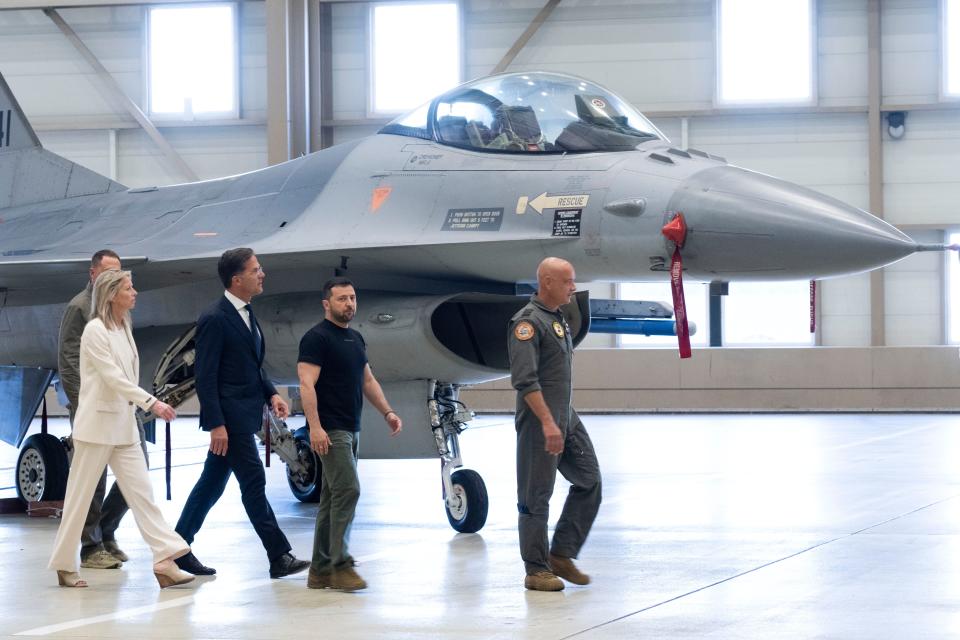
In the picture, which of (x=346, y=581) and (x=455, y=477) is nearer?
(x=346, y=581)

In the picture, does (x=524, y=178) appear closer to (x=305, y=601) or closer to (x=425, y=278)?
(x=425, y=278)

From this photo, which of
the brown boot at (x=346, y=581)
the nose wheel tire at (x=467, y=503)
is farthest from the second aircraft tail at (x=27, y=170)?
the brown boot at (x=346, y=581)

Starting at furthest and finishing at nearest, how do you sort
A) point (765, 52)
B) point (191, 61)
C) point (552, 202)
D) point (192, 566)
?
point (191, 61) < point (765, 52) < point (552, 202) < point (192, 566)

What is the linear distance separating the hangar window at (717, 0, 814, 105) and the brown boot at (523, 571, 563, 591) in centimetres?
1639

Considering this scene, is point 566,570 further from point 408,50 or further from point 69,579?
point 408,50

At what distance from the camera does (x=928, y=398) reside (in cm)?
2041

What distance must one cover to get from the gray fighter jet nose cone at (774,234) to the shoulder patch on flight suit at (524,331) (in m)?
1.54

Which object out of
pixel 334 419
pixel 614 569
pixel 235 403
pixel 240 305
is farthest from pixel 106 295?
pixel 614 569

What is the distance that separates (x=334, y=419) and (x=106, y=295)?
1236 millimetres

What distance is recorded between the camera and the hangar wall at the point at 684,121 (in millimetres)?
20641

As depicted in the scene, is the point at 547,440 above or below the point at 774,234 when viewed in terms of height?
below

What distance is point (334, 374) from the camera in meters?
6.11

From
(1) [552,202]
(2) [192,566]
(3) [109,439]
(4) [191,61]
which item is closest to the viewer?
(3) [109,439]

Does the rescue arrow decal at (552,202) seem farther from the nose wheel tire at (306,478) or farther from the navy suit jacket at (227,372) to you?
the nose wheel tire at (306,478)
